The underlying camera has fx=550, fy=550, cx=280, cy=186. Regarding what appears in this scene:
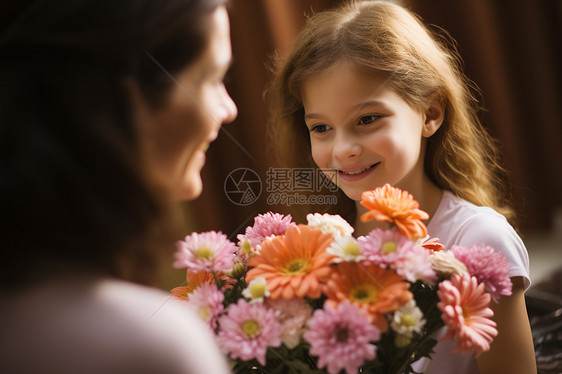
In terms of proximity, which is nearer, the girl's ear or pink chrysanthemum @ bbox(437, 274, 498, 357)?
pink chrysanthemum @ bbox(437, 274, 498, 357)

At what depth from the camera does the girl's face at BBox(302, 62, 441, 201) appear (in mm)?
840

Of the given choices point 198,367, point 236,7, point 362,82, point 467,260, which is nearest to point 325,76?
point 362,82

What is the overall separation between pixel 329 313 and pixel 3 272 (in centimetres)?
26

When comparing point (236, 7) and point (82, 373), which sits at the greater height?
point (236, 7)

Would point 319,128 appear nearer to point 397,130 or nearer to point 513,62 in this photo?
point 397,130

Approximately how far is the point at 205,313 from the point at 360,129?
0.42m

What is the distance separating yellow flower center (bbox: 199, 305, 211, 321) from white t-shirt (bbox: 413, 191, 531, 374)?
32 cm

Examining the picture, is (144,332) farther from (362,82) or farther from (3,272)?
(362,82)

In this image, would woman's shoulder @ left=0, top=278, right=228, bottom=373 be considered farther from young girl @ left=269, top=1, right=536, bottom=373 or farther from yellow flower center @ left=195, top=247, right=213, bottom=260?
young girl @ left=269, top=1, right=536, bottom=373

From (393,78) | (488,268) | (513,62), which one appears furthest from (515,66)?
(488,268)

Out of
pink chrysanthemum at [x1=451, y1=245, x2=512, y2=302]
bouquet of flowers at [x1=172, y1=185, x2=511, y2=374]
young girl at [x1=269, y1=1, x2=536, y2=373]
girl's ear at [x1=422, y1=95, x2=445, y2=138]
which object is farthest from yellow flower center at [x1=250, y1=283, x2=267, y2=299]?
girl's ear at [x1=422, y1=95, x2=445, y2=138]

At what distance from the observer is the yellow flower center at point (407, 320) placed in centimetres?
49

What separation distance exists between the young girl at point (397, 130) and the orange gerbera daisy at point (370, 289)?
0.27m

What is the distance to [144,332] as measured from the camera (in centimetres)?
39
